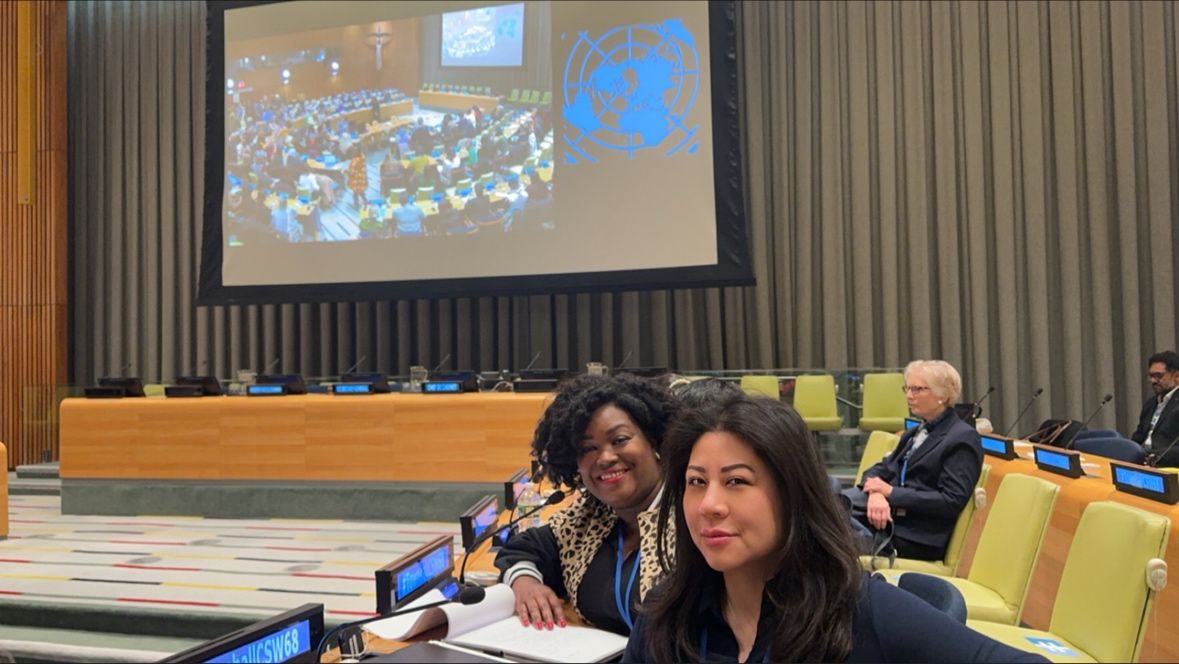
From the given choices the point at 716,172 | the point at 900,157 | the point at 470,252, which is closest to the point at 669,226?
the point at 716,172

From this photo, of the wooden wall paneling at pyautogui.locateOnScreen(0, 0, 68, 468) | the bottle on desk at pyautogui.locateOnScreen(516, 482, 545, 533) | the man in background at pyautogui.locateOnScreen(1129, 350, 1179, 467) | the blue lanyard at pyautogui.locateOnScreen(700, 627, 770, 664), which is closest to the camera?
the blue lanyard at pyautogui.locateOnScreen(700, 627, 770, 664)

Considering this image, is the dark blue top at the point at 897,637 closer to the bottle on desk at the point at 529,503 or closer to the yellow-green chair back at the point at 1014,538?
the bottle on desk at the point at 529,503

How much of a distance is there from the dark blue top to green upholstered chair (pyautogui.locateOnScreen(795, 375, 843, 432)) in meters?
5.33

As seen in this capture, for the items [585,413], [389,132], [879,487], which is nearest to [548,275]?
[389,132]

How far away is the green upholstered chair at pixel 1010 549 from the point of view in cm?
243

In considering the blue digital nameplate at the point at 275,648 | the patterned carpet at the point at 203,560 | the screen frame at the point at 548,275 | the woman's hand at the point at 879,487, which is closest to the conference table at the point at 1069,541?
the woman's hand at the point at 879,487

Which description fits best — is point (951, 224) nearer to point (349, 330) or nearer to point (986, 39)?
point (986, 39)

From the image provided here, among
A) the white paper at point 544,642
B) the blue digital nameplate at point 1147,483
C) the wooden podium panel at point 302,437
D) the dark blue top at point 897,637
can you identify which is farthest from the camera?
the wooden podium panel at point 302,437

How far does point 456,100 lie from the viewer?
830 cm

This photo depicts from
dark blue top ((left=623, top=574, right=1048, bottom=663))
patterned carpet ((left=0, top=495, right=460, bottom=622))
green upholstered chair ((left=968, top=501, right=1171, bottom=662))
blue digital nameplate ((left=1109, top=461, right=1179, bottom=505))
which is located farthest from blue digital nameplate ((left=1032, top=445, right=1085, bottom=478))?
patterned carpet ((left=0, top=495, right=460, bottom=622))

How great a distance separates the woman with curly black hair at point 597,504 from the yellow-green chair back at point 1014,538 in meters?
1.18

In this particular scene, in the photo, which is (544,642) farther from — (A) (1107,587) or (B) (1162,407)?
(B) (1162,407)

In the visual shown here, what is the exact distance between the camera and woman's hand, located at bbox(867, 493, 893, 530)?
9.89 feet

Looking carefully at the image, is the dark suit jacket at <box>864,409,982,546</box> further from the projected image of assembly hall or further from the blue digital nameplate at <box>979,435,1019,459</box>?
the projected image of assembly hall
